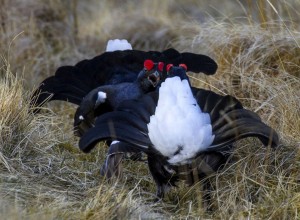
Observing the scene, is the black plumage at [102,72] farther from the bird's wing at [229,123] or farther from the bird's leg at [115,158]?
the bird's wing at [229,123]

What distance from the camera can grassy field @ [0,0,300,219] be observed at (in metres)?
3.68

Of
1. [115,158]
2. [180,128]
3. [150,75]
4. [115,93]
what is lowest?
[115,158]

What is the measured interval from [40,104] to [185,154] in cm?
134

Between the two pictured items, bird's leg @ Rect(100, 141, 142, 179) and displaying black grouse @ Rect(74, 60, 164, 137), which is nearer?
bird's leg @ Rect(100, 141, 142, 179)

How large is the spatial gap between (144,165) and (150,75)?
0.57 metres

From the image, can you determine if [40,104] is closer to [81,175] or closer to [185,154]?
[81,175]

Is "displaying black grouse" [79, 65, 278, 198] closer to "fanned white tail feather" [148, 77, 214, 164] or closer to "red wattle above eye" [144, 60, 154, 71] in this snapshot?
"fanned white tail feather" [148, 77, 214, 164]

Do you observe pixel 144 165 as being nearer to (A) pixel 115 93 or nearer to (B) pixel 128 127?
(A) pixel 115 93

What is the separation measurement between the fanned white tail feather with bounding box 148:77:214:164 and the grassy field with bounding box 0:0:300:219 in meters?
0.27

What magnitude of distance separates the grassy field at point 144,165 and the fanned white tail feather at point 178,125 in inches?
10.5

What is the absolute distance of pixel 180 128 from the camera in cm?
358

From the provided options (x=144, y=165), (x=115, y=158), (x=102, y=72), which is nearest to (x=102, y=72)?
(x=102, y=72)

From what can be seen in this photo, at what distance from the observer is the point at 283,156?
4.11m

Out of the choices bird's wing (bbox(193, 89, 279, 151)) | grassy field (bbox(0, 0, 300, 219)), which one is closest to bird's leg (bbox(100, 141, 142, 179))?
grassy field (bbox(0, 0, 300, 219))
